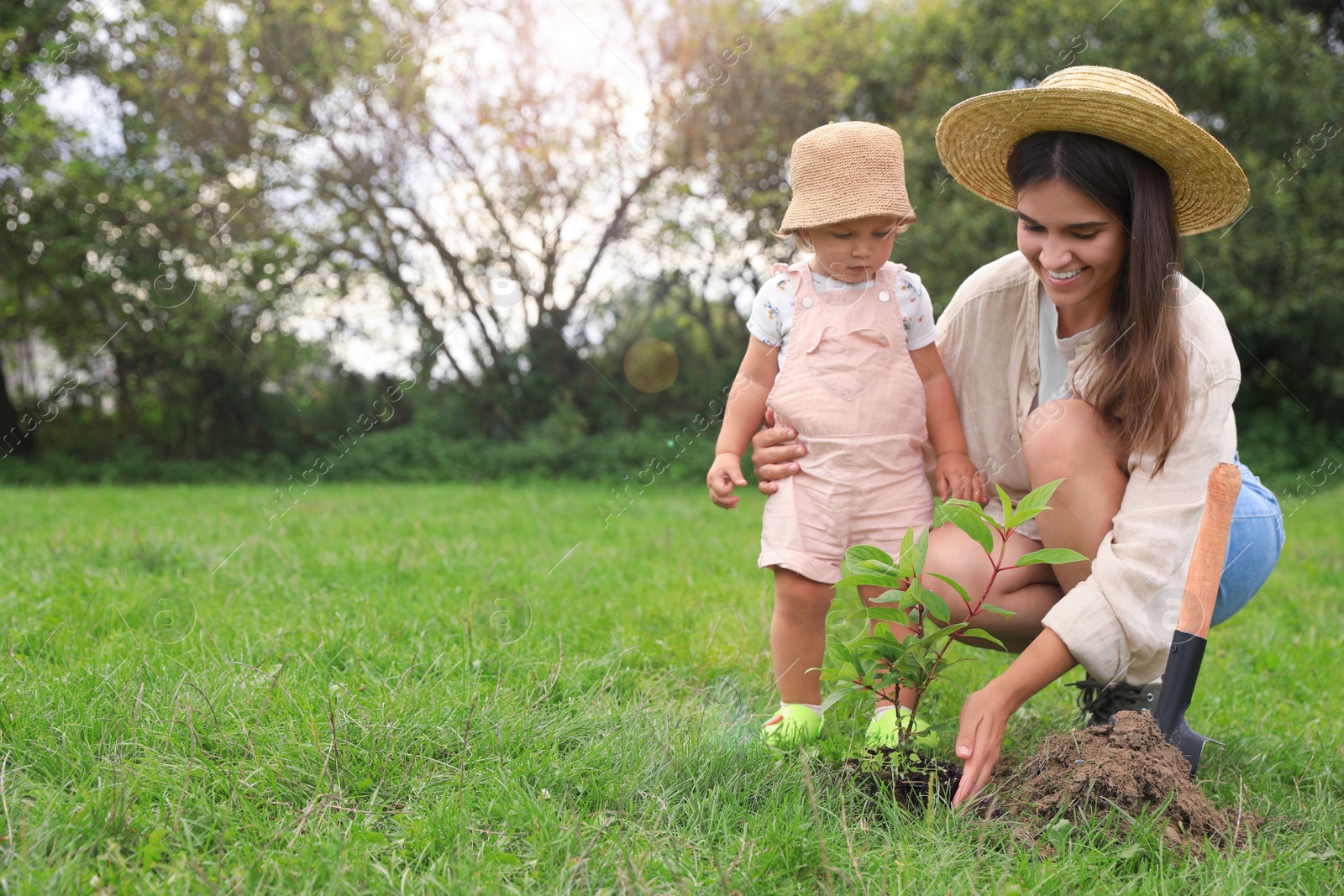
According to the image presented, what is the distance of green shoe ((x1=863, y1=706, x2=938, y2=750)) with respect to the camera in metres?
1.96

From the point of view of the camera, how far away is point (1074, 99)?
190 centimetres

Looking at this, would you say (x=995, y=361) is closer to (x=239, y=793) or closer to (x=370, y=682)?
(x=370, y=682)

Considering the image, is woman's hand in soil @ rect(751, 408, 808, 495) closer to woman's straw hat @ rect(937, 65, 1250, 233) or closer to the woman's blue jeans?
woman's straw hat @ rect(937, 65, 1250, 233)

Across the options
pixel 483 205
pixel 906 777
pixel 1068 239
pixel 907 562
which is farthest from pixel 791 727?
pixel 483 205

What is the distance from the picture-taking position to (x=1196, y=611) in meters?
1.88

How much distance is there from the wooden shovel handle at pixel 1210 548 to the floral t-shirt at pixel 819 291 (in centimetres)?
72

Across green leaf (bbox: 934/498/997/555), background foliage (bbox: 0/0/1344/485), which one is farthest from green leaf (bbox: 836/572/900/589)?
background foliage (bbox: 0/0/1344/485)

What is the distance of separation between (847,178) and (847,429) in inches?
22.6

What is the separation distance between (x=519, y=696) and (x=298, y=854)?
2.38ft

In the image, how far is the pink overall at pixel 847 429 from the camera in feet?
7.32

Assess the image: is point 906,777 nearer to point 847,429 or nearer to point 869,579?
point 869,579

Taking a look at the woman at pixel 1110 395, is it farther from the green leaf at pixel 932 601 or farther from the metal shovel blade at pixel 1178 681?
the green leaf at pixel 932 601

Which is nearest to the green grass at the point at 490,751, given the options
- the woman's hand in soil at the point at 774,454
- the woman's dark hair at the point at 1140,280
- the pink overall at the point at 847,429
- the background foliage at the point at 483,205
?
the pink overall at the point at 847,429

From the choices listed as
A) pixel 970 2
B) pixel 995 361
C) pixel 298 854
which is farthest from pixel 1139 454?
pixel 970 2
